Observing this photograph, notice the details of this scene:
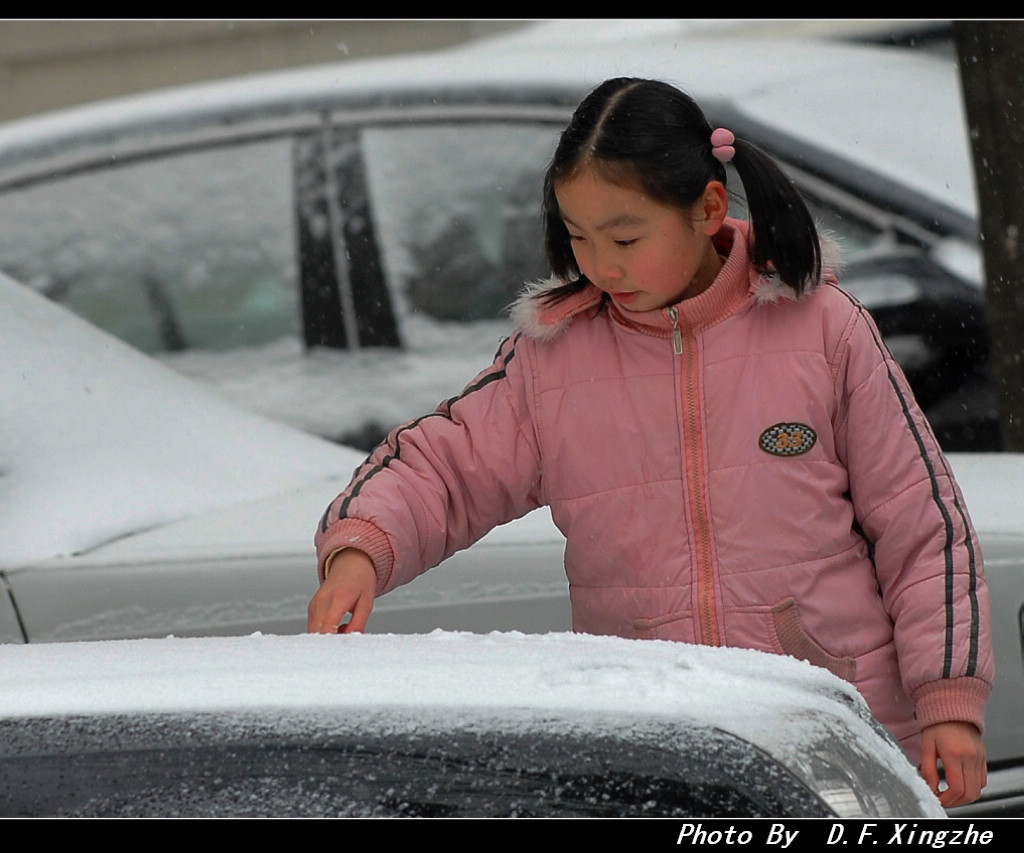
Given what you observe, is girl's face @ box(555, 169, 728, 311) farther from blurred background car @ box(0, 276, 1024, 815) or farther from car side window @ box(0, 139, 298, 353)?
car side window @ box(0, 139, 298, 353)

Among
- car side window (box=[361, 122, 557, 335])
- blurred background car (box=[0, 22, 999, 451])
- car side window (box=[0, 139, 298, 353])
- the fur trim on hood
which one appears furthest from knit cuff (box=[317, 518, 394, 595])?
car side window (box=[0, 139, 298, 353])

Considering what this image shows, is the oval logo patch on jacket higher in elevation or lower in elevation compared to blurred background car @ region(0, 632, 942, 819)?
lower

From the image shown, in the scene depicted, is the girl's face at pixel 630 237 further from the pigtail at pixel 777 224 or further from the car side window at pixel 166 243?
the car side window at pixel 166 243

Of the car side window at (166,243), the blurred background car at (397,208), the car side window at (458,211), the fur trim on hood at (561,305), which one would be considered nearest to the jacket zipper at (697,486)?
the fur trim on hood at (561,305)

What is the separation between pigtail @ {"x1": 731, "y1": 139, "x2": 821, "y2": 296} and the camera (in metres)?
1.81

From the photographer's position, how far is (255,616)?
2.24m

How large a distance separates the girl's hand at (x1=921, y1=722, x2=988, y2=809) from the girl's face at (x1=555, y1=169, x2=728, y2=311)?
64cm

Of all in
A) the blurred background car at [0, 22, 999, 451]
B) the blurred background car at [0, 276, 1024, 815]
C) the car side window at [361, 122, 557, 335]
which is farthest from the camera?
the car side window at [361, 122, 557, 335]

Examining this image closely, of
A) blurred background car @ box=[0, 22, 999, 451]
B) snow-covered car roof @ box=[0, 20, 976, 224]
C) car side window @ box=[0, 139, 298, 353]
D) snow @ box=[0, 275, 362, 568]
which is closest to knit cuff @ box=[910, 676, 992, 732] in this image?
snow @ box=[0, 275, 362, 568]

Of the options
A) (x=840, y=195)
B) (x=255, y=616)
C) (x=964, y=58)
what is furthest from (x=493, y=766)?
(x=840, y=195)

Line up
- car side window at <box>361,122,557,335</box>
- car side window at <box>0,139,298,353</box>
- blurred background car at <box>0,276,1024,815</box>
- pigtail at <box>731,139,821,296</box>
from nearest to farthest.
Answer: pigtail at <box>731,139,821,296</box>
blurred background car at <box>0,276,1024,815</box>
car side window at <box>361,122,557,335</box>
car side window at <box>0,139,298,353</box>

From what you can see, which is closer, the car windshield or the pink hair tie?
the car windshield

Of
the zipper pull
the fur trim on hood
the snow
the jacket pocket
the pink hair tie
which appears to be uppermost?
the pink hair tie
